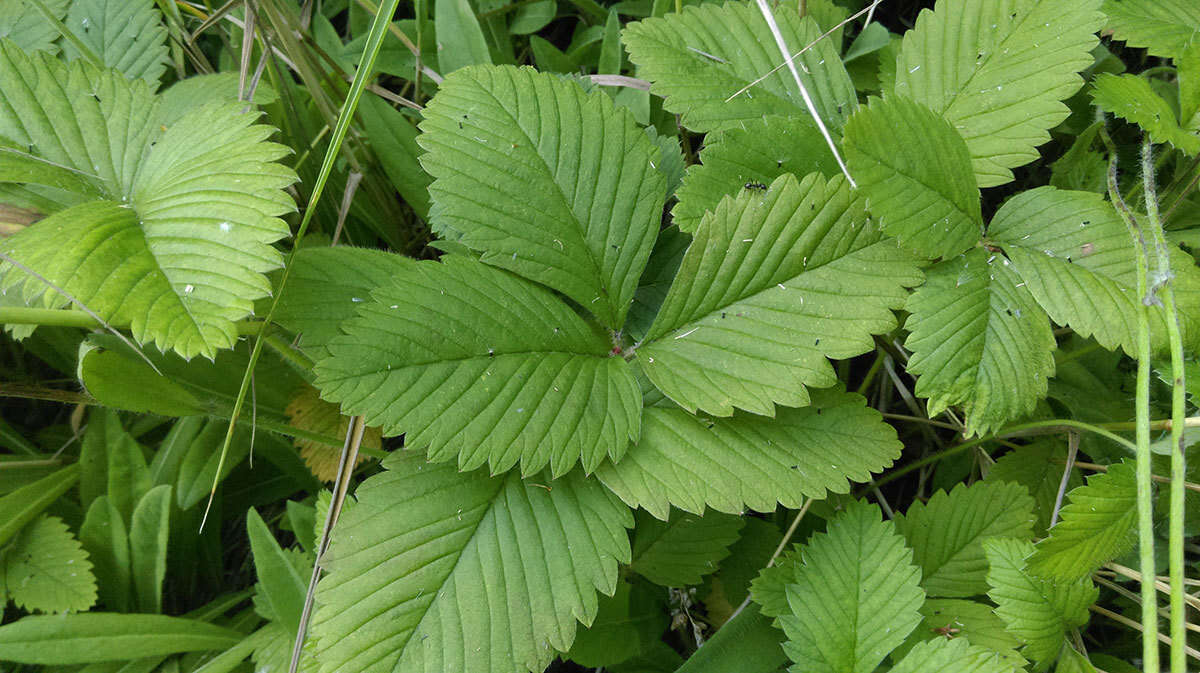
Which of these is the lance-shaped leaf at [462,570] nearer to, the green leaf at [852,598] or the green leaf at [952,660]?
the green leaf at [852,598]

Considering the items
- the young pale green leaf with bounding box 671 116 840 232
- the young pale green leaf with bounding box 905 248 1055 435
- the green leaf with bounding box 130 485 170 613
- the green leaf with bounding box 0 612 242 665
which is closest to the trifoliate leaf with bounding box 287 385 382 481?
the green leaf with bounding box 130 485 170 613

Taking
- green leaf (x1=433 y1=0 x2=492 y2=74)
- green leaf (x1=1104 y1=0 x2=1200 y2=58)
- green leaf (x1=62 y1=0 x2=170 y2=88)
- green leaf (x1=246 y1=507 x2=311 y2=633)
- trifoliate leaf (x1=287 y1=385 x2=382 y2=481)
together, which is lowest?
green leaf (x1=246 y1=507 x2=311 y2=633)

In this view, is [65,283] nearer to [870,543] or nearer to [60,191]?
[60,191]

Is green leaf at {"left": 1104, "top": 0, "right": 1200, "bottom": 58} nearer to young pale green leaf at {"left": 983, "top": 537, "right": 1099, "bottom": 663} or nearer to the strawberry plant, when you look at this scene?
the strawberry plant

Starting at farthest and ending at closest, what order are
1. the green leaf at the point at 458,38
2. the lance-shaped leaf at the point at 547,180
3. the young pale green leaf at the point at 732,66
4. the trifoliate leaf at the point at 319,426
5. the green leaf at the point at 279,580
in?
the green leaf at the point at 458,38, the trifoliate leaf at the point at 319,426, the green leaf at the point at 279,580, the young pale green leaf at the point at 732,66, the lance-shaped leaf at the point at 547,180

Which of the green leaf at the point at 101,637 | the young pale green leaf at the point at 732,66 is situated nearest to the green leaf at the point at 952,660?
the young pale green leaf at the point at 732,66

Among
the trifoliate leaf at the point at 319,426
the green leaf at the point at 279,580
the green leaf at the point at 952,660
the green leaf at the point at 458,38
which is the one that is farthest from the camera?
the green leaf at the point at 458,38

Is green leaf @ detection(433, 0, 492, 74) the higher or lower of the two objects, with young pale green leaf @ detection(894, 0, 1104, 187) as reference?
higher

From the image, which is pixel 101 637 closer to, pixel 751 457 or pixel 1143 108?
pixel 751 457
